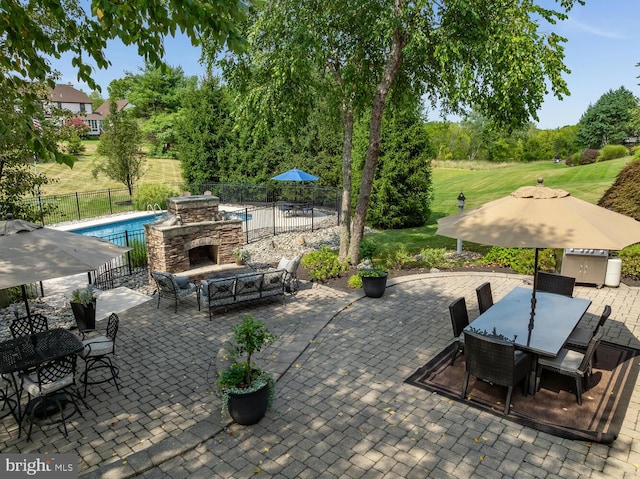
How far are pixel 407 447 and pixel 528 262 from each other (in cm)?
868

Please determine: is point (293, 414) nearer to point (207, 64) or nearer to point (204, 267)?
point (204, 267)

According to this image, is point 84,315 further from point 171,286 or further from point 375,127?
point 375,127

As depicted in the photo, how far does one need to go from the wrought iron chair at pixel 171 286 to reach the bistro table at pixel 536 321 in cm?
610

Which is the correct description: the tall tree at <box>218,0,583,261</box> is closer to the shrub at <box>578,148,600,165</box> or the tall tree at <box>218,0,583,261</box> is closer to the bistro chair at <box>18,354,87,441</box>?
the bistro chair at <box>18,354,87,441</box>

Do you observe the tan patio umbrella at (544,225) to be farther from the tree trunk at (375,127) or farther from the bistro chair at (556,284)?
the tree trunk at (375,127)

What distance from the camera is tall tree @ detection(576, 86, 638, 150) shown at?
48031mm

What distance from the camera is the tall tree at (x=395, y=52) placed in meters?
9.23

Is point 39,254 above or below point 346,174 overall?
below

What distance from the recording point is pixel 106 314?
9141mm

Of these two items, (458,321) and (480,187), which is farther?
(480,187)

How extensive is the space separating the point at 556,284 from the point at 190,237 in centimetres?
891

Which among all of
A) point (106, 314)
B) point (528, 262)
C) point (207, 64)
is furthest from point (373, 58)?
point (106, 314)

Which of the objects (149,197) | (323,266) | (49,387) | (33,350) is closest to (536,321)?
(323,266)

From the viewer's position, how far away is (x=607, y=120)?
48.9m
